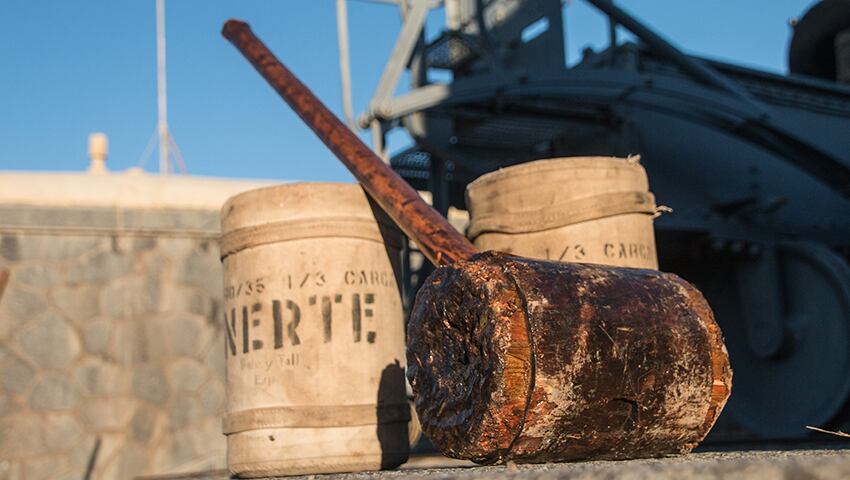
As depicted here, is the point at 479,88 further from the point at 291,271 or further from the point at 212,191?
the point at 291,271

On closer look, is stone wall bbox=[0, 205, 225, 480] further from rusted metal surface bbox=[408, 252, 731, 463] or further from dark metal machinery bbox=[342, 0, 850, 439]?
rusted metal surface bbox=[408, 252, 731, 463]

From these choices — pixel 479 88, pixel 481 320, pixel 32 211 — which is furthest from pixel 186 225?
pixel 481 320

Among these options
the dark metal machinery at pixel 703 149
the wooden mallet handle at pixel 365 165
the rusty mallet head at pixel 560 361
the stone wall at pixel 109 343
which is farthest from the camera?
the dark metal machinery at pixel 703 149

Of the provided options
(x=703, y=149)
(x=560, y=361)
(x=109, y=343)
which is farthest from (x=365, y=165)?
(x=703, y=149)

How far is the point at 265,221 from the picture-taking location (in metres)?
4.32

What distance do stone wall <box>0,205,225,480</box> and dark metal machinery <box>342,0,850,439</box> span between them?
11.4ft

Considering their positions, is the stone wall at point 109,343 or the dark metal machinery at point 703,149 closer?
the stone wall at point 109,343

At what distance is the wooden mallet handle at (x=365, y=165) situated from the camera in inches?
150

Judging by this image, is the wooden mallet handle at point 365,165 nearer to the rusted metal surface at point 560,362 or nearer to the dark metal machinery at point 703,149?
the rusted metal surface at point 560,362

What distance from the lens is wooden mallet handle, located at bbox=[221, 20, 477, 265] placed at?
12.5ft

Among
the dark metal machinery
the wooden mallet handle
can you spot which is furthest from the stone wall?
the dark metal machinery

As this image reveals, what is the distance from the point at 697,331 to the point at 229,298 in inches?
84.1

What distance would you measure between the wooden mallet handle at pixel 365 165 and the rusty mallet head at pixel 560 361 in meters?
0.57

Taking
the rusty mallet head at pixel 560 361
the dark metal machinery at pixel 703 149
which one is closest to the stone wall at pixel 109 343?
the dark metal machinery at pixel 703 149
